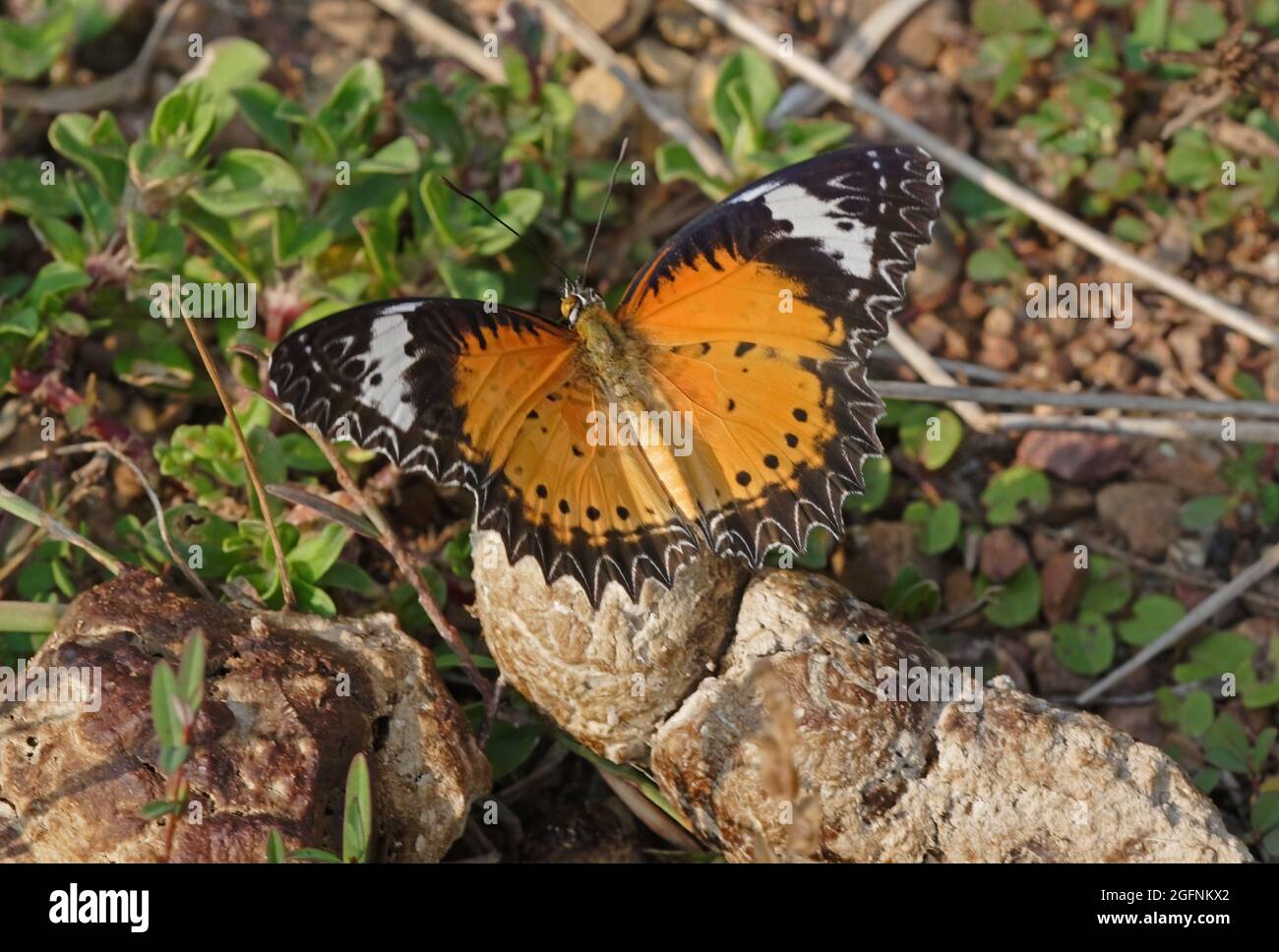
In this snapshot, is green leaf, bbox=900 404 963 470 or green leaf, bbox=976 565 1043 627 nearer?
green leaf, bbox=976 565 1043 627

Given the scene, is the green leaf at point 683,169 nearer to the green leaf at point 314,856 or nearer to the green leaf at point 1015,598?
the green leaf at point 1015,598

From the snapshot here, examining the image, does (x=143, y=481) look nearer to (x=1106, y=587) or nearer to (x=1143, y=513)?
(x=1106, y=587)

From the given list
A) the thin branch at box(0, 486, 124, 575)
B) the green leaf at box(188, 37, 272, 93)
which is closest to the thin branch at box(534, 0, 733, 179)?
the green leaf at box(188, 37, 272, 93)

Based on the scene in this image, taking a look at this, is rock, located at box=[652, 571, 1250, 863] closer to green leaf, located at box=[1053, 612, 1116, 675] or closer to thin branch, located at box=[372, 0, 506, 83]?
green leaf, located at box=[1053, 612, 1116, 675]

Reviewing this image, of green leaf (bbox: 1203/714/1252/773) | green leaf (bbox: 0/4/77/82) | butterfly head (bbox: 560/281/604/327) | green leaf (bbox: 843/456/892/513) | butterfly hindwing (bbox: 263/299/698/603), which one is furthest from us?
green leaf (bbox: 0/4/77/82)

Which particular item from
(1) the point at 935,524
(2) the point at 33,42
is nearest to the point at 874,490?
(1) the point at 935,524
